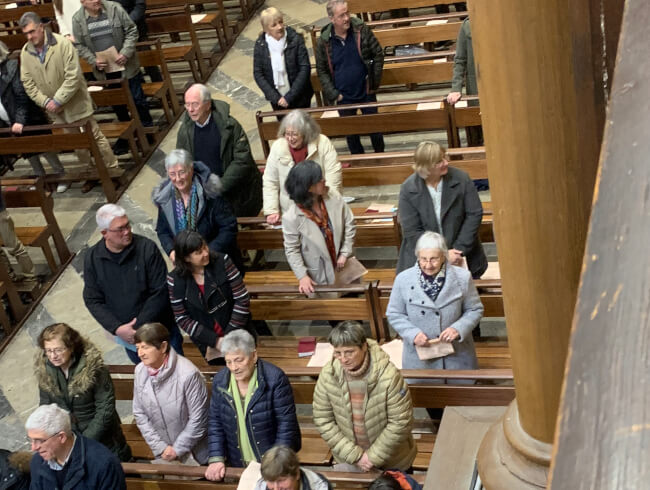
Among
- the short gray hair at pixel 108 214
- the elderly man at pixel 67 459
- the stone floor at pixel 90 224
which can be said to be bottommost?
the stone floor at pixel 90 224

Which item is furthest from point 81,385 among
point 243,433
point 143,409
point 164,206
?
point 164,206

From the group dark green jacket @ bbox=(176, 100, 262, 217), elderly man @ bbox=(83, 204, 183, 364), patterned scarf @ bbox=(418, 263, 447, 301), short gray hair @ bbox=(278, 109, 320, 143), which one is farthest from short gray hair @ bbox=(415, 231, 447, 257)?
dark green jacket @ bbox=(176, 100, 262, 217)

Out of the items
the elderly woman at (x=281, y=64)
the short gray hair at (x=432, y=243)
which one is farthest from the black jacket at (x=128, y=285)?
the elderly woman at (x=281, y=64)

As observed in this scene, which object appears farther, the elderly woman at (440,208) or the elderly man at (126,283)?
the elderly man at (126,283)

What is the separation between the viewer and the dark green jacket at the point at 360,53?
26.1 feet

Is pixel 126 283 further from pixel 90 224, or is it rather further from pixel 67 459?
pixel 90 224

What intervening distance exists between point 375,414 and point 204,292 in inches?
57.7

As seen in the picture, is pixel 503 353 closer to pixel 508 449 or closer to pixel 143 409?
pixel 143 409

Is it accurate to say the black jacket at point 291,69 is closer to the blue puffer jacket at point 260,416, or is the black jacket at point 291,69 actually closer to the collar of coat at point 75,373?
the collar of coat at point 75,373

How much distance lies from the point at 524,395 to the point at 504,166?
1.43 feet

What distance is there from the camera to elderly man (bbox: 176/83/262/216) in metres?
6.70

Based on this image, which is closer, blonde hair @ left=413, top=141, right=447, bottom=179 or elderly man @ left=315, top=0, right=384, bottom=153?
blonde hair @ left=413, top=141, right=447, bottom=179

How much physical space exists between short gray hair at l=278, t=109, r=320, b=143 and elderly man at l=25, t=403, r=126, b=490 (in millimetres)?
2502

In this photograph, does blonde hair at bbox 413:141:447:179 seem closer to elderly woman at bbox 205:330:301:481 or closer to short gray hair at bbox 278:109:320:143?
short gray hair at bbox 278:109:320:143
